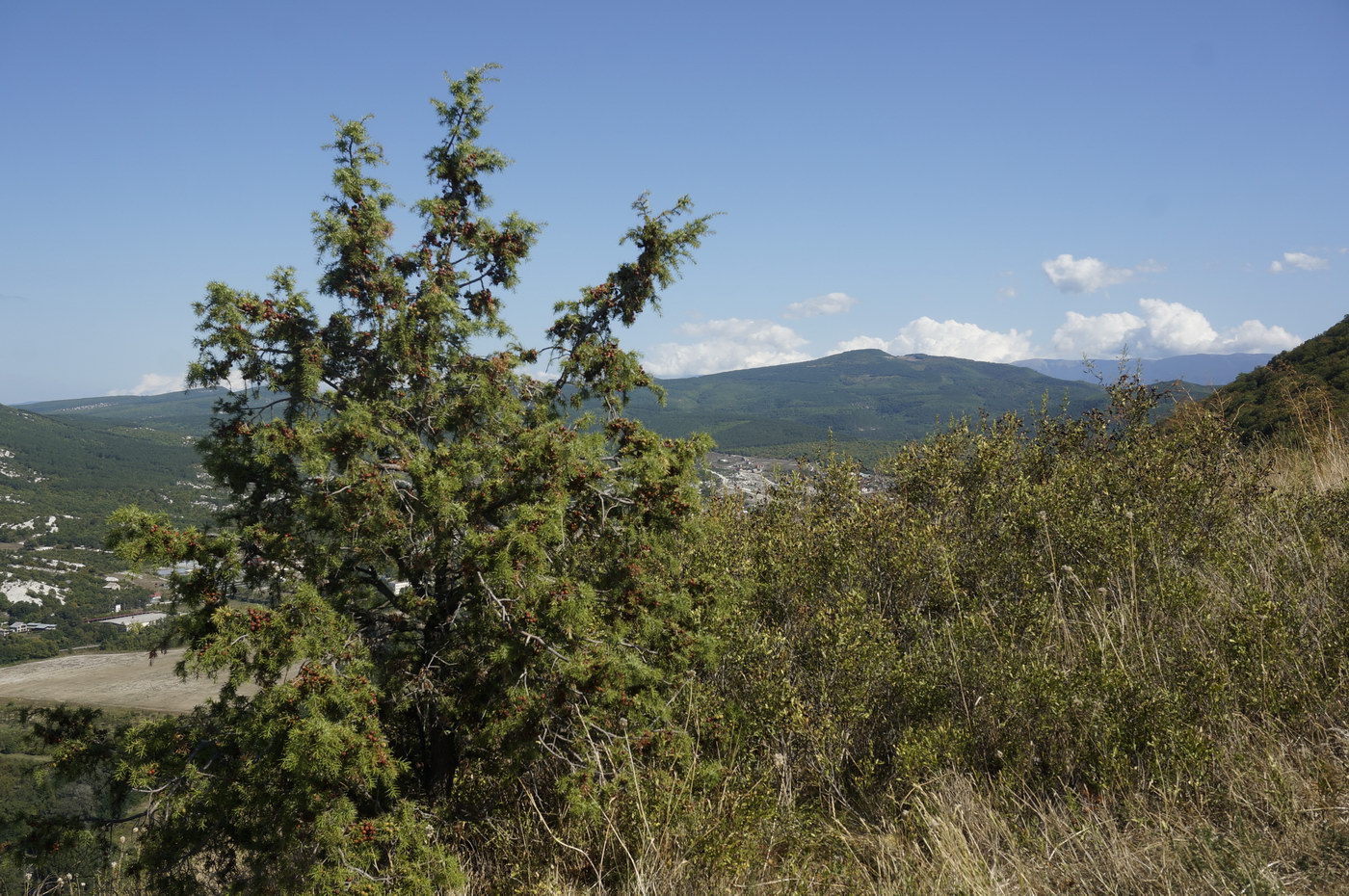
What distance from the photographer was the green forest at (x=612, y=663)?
13.8ft

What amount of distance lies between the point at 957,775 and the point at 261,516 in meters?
5.42

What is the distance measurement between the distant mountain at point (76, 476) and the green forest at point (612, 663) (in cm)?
10303

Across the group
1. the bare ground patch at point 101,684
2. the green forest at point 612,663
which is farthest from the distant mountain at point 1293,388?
the bare ground patch at point 101,684

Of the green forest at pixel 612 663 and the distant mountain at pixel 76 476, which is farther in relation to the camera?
the distant mountain at pixel 76 476

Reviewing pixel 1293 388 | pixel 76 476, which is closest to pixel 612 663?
pixel 1293 388

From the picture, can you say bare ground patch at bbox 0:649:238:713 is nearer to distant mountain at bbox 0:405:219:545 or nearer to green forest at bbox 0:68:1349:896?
distant mountain at bbox 0:405:219:545

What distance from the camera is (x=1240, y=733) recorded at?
4367 millimetres

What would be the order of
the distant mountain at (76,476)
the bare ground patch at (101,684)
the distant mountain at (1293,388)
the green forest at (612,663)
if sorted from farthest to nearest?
the distant mountain at (76,476) → the bare ground patch at (101,684) → the distant mountain at (1293,388) → the green forest at (612,663)

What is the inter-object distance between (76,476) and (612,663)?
19304cm

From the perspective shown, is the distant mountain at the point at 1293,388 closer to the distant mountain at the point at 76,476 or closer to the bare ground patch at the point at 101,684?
the bare ground patch at the point at 101,684

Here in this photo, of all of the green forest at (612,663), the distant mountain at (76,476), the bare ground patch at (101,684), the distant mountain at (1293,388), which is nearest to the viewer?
the green forest at (612,663)

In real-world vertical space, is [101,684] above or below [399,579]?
below

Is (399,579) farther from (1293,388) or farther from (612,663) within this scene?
(1293,388)

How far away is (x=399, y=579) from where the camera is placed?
6125 mm
